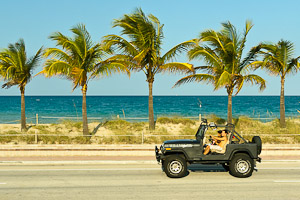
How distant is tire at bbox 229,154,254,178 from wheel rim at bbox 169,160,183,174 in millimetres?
1740

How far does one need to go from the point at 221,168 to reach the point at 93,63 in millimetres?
9733

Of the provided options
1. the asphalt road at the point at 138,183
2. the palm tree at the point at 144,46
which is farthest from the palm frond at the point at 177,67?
the asphalt road at the point at 138,183

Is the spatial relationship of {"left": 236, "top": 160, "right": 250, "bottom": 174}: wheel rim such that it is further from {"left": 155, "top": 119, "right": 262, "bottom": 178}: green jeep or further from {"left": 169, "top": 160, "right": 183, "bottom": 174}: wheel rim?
{"left": 169, "top": 160, "right": 183, "bottom": 174}: wheel rim

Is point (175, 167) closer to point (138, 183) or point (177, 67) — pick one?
point (138, 183)

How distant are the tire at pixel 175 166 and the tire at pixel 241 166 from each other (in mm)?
1630

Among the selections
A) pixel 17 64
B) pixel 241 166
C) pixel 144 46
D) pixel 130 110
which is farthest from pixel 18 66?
pixel 130 110

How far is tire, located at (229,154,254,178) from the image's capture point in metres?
11.2

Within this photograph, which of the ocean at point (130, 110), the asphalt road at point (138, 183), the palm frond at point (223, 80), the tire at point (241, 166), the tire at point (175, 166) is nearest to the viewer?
the asphalt road at point (138, 183)

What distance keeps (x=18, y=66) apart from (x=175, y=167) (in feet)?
44.3

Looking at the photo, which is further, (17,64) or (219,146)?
(17,64)

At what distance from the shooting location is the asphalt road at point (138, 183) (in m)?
8.90

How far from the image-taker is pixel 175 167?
11.1 metres

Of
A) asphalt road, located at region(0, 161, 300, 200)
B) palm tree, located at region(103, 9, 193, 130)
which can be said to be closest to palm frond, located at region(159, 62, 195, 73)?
palm tree, located at region(103, 9, 193, 130)

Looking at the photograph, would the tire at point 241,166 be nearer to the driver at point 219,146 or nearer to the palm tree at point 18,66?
the driver at point 219,146
